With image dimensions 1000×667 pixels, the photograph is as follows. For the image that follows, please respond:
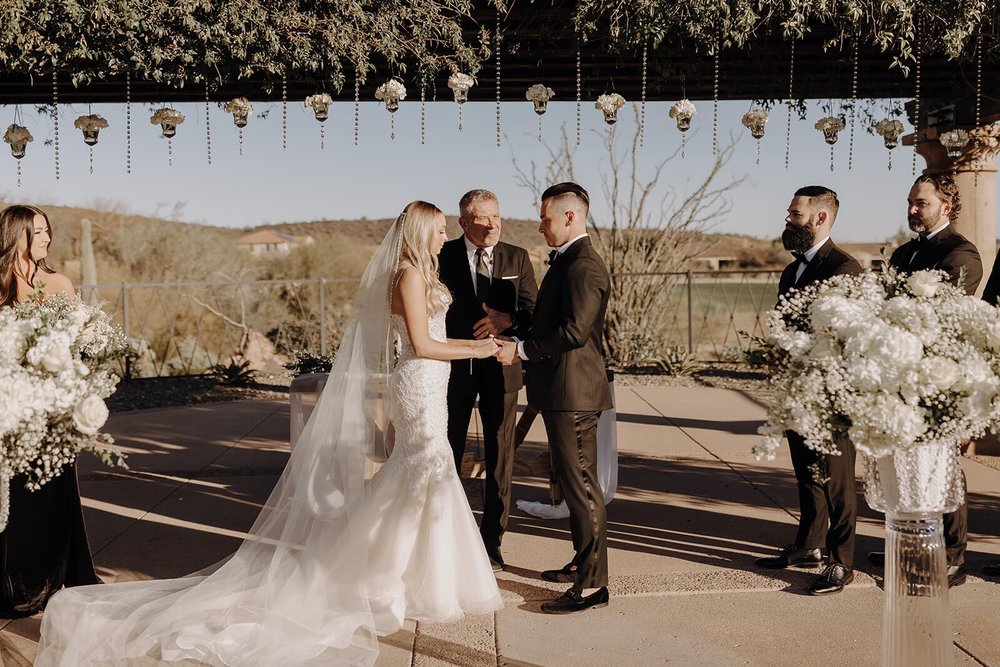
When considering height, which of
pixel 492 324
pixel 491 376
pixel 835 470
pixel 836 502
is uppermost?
pixel 492 324

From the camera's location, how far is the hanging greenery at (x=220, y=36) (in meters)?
5.41

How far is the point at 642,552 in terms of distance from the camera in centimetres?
489

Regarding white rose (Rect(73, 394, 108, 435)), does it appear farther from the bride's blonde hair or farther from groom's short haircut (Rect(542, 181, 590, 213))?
groom's short haircut (Rect(542, 181, 590, 213))

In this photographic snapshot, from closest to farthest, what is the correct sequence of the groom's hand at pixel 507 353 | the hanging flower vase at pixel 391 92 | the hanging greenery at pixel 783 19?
the groom's hand at pixel 507 353, the hanging greenery at pixel 783 19, the hanging flower vase at pixel 391 92

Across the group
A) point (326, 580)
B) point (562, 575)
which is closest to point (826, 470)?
point (562, 575)

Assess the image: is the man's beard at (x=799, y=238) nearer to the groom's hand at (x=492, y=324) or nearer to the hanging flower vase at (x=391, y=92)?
the groom's hand at (x=492, y=324)

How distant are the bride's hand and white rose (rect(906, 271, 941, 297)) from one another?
6.83ft

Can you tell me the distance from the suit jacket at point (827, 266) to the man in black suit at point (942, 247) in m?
0.24

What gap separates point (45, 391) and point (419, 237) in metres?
1.83

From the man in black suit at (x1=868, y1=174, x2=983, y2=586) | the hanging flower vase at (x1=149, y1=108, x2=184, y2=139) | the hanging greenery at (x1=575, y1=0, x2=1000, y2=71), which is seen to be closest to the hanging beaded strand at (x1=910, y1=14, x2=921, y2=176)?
Answer: the hanging greenery at (x1=575, y1=0, x2=1000, y2=71)

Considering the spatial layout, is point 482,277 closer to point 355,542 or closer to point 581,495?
point 581,495

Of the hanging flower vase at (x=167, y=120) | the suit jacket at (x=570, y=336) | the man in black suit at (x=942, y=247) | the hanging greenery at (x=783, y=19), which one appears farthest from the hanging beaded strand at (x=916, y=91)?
the hanging flower vase at (x=167, y=120)

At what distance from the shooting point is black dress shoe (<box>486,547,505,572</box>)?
466 centimetres

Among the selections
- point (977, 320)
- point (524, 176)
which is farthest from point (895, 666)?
point (524, 176)
